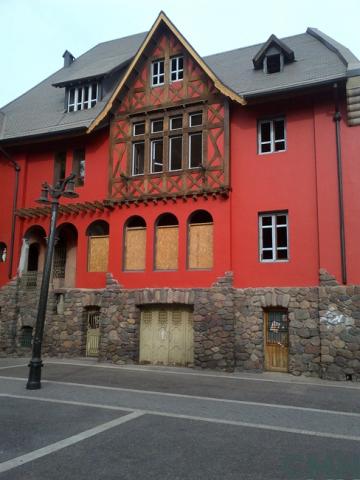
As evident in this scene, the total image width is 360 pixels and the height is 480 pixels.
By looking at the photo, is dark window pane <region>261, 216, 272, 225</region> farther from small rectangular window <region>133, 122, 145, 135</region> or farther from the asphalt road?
small rectangular window <region>133, 122, 145, 135</region>

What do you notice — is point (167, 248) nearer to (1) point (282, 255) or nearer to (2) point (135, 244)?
(2) point (135, 244)

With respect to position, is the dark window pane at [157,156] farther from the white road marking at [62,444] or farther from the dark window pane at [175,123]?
the white road marking at [62,444]

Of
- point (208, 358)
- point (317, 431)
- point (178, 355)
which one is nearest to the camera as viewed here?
point (317, 431)

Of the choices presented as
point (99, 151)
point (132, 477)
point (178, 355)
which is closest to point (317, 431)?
point (132, 477)

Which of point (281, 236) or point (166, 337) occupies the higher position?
point (281, 236)

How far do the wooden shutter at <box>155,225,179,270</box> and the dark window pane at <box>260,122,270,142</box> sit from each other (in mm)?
4521

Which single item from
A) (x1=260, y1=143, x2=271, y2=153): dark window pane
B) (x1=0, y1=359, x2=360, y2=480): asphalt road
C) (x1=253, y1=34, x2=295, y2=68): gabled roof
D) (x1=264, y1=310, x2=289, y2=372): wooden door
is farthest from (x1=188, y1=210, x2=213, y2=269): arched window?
(x1=253, y1=34, x2=295, y2=68): gabled roof

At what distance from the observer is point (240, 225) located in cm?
1536

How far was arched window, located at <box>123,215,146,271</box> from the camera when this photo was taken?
55.3ft

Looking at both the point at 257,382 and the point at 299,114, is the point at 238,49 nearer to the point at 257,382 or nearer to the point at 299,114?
the point at 299,114

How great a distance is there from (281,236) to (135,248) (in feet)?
18.5

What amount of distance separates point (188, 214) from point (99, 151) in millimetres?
5229

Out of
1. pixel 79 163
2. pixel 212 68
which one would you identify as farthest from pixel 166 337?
pixel 212 68

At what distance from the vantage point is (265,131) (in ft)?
51.7
